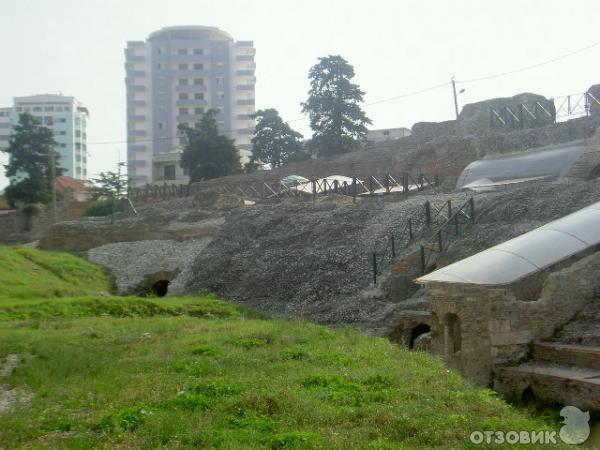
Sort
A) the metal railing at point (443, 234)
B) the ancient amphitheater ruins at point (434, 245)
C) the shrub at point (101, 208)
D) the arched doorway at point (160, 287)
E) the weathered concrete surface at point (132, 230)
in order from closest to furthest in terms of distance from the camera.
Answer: the ancient amphitheater ruins at point (434, 245), the metal railing at point (443, 234), the arched doorway at point (160, 287), the weathered concrete surface at point (132, 230), the shrub at point (101, 208)

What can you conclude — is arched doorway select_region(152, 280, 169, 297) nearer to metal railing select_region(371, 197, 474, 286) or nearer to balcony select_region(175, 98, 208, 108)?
metal railing select_region(371, 197, 474, 286)

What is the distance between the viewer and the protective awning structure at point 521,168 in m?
22.1

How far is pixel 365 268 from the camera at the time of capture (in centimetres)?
1841

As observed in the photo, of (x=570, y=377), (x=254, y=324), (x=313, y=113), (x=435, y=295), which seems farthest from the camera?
(x=313, y=113)

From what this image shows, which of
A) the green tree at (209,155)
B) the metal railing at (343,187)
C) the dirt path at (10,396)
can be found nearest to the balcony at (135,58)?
the green tree at (209,155)

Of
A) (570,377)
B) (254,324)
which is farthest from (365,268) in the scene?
(570,377)

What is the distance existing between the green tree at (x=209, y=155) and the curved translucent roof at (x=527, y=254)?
34.0 m

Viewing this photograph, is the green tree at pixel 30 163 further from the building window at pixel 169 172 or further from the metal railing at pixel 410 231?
the metal railing at pixel 410 231

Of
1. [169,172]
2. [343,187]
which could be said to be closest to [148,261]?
[343,187]

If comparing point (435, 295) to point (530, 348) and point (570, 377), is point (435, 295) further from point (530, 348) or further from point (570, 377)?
point (570, 377)

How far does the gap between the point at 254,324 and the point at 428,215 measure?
6.52 meters

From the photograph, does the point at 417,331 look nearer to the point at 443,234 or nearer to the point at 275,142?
the point at 443,234

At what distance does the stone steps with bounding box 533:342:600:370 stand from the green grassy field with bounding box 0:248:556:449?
1.44 m

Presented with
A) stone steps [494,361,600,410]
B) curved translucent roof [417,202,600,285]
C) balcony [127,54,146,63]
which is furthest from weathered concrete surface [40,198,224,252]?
balcony [127,54,146,63]
